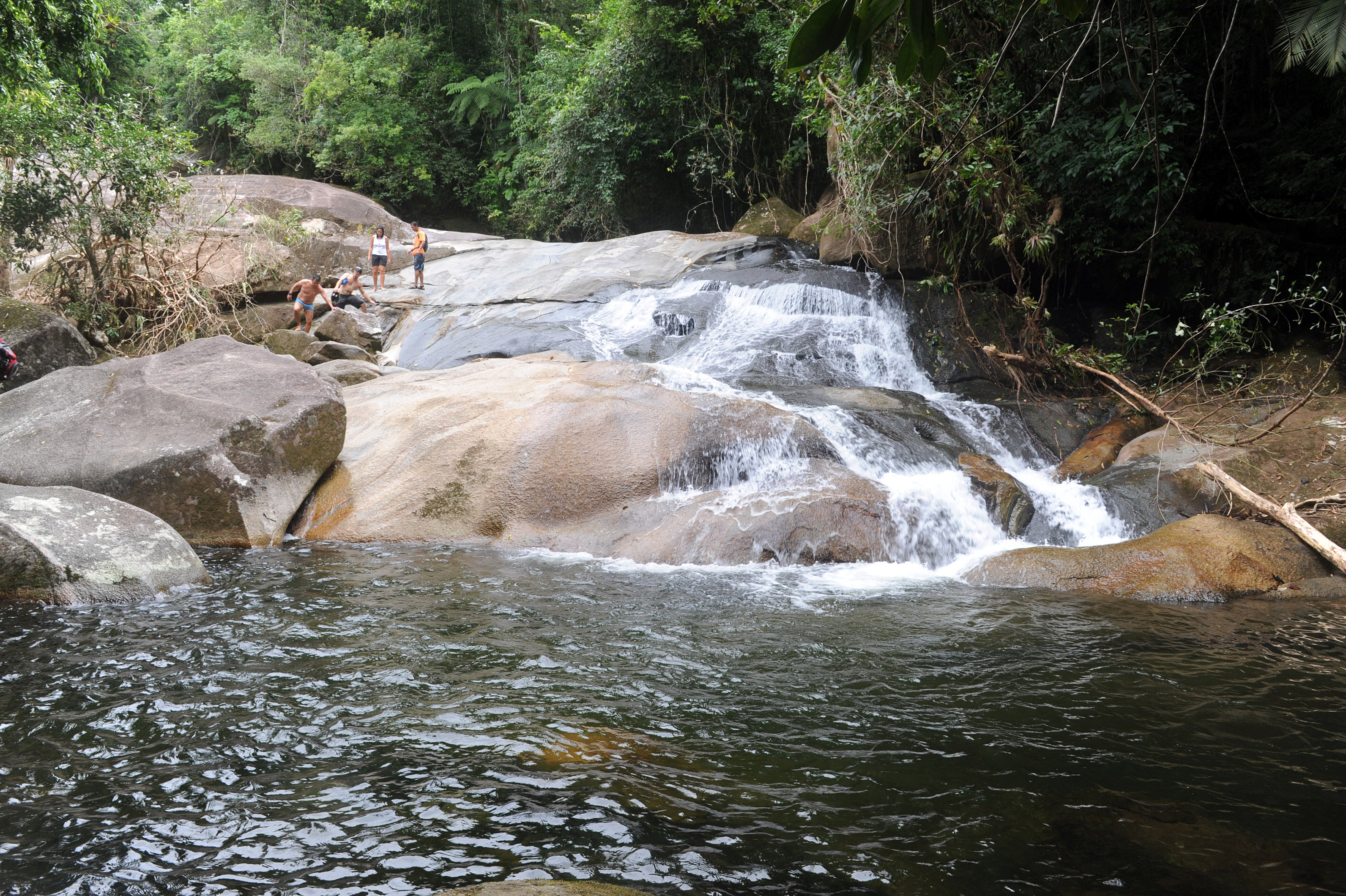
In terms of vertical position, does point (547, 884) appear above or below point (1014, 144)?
below

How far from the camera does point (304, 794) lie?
11.1 feet

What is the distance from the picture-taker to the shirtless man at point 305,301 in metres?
14.8

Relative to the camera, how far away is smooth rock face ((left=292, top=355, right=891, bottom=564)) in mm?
7711

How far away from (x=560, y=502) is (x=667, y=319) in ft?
20.0

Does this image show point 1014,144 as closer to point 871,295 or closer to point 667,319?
point 871,295

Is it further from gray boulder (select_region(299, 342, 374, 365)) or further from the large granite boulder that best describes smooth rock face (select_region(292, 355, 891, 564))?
gray boulder (select_region(299, 342, 374, 365))

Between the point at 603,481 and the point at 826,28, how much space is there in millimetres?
7203

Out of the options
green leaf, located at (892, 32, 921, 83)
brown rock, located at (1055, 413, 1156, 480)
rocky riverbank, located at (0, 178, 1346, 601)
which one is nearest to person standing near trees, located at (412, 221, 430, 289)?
rocky riverbank, located at (0, 178, 1346, 601)

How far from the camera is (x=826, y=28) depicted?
4.56 ft

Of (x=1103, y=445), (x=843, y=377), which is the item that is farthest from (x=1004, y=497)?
(x=843, y=377)

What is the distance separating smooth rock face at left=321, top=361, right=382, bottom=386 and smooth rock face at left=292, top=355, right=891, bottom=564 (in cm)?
214

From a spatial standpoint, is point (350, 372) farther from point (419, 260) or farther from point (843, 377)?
point (843, 377)

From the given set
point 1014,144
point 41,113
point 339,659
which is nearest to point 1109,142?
point 1014,144

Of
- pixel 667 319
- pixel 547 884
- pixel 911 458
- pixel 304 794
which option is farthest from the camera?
pixel 667 319
